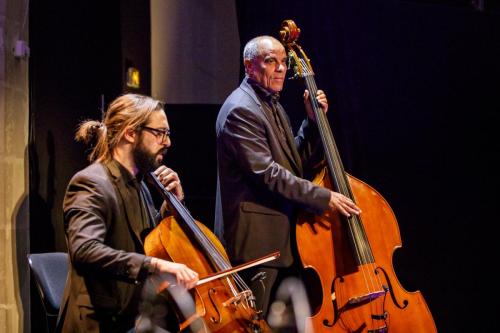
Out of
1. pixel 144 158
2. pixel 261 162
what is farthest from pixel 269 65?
pixel 144 158

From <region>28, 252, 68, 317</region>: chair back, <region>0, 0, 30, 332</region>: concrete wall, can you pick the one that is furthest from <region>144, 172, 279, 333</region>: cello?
<region>0, 0, 30, 332</region>: concrete wall

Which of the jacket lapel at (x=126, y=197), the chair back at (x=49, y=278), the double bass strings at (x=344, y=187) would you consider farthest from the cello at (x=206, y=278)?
the chair back at (x=49, y=278)

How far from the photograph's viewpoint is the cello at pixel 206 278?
208 cm

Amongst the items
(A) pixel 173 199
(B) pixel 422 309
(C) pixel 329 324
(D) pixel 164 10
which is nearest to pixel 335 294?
(C) pixel 329 324

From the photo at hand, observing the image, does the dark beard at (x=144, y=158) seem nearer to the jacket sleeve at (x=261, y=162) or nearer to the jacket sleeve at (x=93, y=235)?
the jacket sleeve at (x=93, y=235)

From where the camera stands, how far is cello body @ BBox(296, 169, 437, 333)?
255 centimetres

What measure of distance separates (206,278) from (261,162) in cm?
78

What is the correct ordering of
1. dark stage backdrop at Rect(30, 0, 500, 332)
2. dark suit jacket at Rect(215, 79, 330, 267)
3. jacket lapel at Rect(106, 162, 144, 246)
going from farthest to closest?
1. dark stage backdrop at Rect(30, 0, 500, 332)
2. dark suit jacket at Rect(215, 79, 330, 267)
3. jacket lapel at Rect(106, 162, 144, 246)

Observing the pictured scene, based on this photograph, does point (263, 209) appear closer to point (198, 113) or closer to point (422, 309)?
point (422, 309)

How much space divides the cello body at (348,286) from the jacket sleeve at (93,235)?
0.79m

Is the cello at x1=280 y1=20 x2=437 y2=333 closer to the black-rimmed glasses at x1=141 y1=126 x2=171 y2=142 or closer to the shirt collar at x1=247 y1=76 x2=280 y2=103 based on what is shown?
the shirt collar at x1=247 y1=76 x2=280 y2=103

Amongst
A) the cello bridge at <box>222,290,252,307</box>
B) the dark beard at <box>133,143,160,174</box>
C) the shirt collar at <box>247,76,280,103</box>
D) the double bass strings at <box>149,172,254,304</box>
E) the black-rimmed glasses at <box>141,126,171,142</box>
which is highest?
the shirt collar at <box>247,76,280,103</box>

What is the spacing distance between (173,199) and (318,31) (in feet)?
5.65

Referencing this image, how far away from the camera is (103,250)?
2.03m
